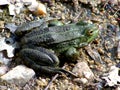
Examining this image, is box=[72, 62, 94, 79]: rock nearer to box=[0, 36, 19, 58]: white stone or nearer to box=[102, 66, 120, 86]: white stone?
box=[102, 66, 120, 86]: white stone

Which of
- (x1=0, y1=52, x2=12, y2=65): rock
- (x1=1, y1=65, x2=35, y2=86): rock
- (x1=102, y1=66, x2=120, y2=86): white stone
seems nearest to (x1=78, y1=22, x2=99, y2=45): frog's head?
(x1=102, y1=66, x2=120, y2=86): white stone

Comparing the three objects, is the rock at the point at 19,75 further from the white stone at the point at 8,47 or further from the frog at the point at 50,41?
the white stone at the point at 8,47

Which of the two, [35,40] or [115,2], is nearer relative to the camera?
[35,40]

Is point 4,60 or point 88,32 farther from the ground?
point 88,32

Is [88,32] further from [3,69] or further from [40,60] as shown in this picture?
[3,69]

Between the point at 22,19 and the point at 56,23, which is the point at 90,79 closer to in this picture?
the point at 56,23

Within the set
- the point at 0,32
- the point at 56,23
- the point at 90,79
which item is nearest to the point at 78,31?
the point at 56,23

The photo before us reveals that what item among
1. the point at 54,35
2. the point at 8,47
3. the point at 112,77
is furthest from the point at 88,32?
the point at 8,47
